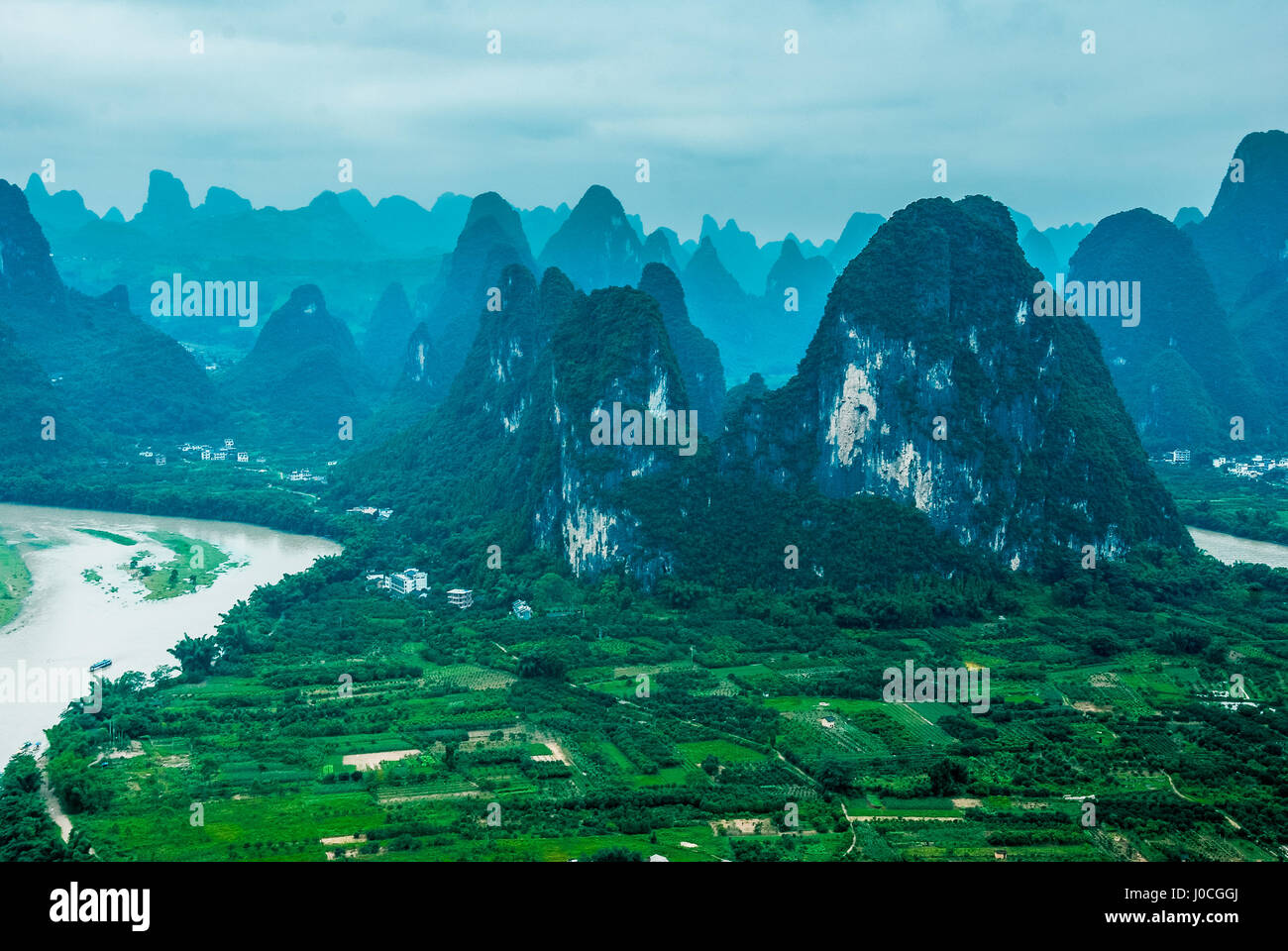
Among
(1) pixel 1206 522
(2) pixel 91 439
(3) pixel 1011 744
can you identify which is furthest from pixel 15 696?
(1) pixel 1206 522

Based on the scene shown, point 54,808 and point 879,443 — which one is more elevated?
point 879,443

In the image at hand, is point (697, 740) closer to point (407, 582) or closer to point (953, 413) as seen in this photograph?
point (407, 582)

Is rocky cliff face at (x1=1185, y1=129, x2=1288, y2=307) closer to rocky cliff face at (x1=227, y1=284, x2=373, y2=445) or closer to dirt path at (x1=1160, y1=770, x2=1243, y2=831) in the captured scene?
rocky cliff face at (x1=227, y1=284, x2=373, y2=445)

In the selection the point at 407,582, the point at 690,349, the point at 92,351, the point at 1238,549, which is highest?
the point at 92,351

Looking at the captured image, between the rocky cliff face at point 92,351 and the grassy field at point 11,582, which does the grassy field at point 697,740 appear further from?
Answer: the rocky cliff face at point 92,351

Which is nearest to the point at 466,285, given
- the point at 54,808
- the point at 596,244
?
the point at 596,244

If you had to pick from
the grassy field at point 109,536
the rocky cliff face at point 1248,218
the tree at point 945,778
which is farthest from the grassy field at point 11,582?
the rocky cliff face at point 1248,218

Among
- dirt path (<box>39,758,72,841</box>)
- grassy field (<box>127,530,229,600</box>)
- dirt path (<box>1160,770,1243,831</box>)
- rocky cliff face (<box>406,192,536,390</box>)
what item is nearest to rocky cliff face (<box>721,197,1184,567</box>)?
dirt path (<box>1160,770,1243,831</box>)
